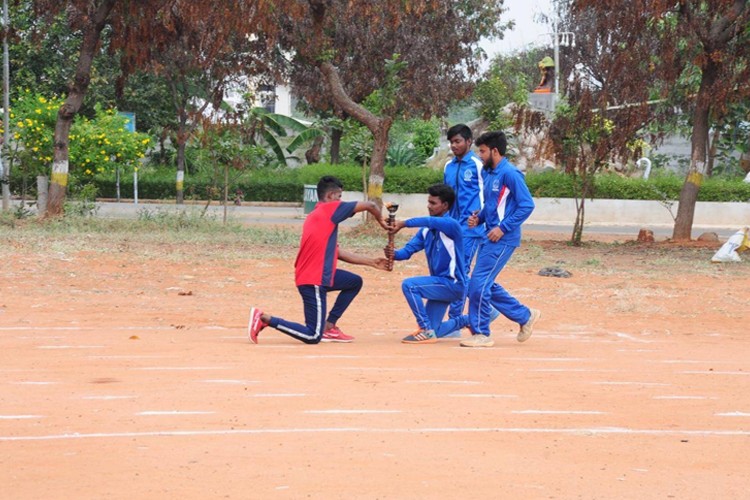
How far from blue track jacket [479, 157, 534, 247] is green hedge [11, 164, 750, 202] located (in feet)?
73.9

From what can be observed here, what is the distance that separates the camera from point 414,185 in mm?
37781

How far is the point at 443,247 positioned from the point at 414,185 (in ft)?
89.3

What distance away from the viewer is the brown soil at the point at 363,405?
579 centimetres

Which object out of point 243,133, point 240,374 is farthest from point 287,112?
point 240,374

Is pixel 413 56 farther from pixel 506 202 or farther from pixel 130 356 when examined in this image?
pixel 130 356

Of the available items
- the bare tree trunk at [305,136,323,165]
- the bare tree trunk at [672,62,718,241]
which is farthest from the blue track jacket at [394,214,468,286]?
the bare tree trunk at [305,136,323,165]

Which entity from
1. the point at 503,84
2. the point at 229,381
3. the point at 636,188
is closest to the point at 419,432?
the point at 229,381

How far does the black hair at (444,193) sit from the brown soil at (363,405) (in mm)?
1311

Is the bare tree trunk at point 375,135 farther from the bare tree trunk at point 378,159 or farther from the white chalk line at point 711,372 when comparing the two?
the white chalk line at point 711,372

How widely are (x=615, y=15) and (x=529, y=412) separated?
18.2 m

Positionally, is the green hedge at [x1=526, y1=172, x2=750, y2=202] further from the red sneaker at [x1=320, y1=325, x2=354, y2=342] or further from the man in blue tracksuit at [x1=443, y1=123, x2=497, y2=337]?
the red sneaker at [x1=320, y1=325, x2=354, y2=342]

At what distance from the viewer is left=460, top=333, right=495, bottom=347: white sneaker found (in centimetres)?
1059

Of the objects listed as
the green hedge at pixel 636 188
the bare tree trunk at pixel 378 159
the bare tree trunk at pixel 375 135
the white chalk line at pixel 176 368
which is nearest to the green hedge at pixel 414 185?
the green hedge at pixel 636 188

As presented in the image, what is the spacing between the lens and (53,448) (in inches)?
247
